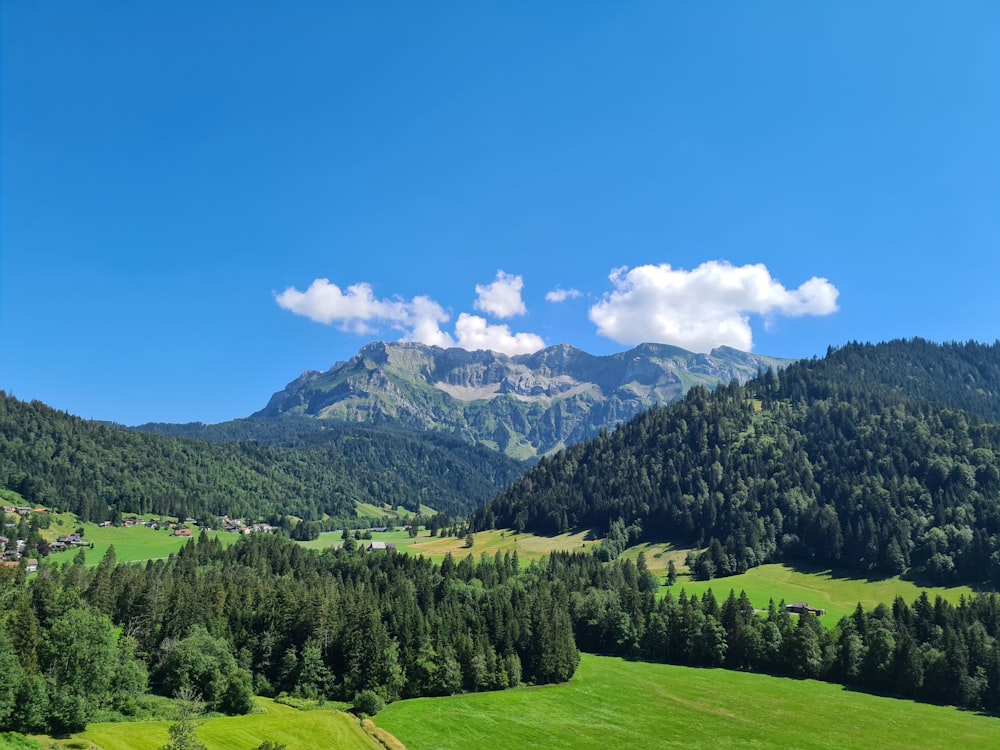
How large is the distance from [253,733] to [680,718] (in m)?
57.5

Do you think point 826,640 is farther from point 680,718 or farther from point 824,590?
point 824,590

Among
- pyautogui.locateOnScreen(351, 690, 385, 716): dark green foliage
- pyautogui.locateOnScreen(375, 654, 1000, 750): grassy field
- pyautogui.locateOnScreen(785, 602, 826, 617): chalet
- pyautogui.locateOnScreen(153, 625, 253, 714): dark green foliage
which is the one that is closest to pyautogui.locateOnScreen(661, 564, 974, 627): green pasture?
pyautogui.locateOnScreen(785, 602, 826, 617): chalet

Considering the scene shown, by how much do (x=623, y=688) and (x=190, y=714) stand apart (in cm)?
6620

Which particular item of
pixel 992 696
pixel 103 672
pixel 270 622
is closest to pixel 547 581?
pixel 270 622

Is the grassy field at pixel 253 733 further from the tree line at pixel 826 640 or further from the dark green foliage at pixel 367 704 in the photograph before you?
the tree line at pixel 826 640

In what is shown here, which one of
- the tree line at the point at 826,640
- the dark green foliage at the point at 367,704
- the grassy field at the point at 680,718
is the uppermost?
the tree line at the point at 826,640

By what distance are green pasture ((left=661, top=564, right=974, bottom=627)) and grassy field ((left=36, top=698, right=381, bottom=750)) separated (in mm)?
108479

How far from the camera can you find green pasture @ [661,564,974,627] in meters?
164

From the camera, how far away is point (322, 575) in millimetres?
167250

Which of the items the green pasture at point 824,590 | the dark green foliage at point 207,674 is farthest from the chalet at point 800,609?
the dark green foliage at point 207,674

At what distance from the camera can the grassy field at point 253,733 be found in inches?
2635

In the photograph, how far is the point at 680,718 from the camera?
9325cm

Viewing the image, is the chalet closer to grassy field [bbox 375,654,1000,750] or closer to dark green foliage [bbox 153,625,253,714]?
grassy field [bbox 375,654,1000,750]

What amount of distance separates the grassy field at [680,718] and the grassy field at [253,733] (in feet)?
21.8
